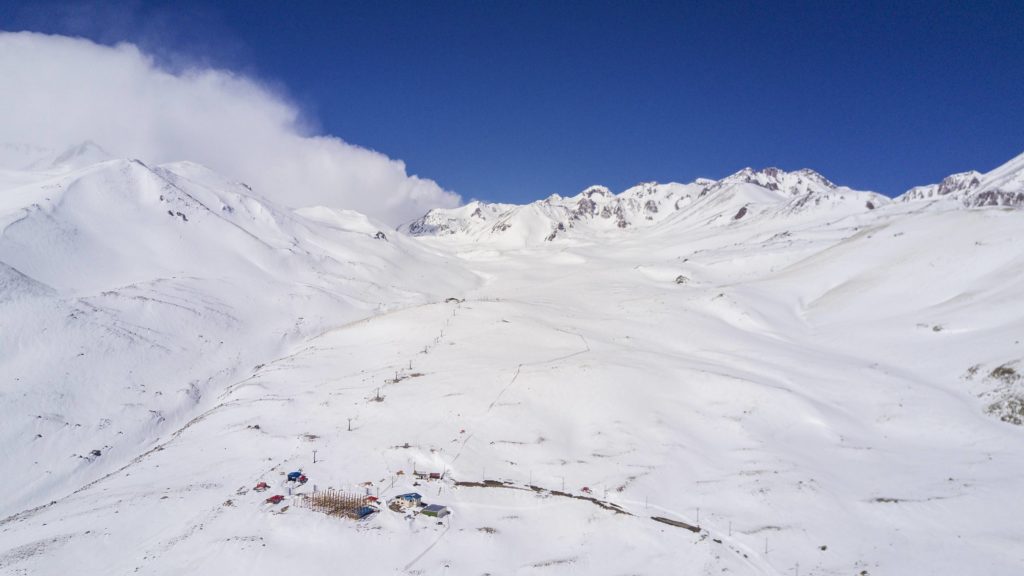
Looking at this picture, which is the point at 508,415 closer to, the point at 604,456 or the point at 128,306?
the point at 604,456

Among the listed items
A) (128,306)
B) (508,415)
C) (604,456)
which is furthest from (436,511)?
(128,306)

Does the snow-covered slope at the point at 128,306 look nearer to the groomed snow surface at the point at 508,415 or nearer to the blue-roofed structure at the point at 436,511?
the groomed snow surface at the point at 508,415

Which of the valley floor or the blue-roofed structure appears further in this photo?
the blue-roofed structure

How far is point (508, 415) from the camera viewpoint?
32.7m

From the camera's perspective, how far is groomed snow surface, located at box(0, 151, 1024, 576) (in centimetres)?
1961

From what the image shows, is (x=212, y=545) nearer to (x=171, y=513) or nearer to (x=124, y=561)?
(x=124, y=561)

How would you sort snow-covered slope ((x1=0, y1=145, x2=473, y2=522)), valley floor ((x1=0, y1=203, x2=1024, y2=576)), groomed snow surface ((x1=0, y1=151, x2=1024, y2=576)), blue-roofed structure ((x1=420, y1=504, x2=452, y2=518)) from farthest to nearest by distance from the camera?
snow-covered slope ((x1=0, y1=145, x2=473, y2=522)) < blue-roofed structure ((x1=420, y1=504, x2=452, y2=518)) < groomed snow surface ((x1=0, y1=151, x2=1024, y2=576)) < valley floor ((x1=0, y1=203, x2=1024, y2=576))

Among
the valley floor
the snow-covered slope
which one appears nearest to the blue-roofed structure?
the valley floor

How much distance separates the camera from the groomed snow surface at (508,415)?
19609 mm

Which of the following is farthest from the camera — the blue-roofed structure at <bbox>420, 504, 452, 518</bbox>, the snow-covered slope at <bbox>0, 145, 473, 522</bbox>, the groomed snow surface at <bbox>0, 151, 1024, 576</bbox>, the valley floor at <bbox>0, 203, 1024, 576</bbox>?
the snow-covered slope at <bbox>0, 145, 473, 522</bbox>

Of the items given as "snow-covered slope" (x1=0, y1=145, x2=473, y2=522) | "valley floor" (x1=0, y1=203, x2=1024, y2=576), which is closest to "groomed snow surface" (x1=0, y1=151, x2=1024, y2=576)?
"valley floor" (x1=0, y1=203, x2=1024, y2=576)

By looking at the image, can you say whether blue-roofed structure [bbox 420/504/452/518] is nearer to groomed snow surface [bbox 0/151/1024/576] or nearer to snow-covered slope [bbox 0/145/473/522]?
groomed snow surface [bbox 0/151/1024/576]

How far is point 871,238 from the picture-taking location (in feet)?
271

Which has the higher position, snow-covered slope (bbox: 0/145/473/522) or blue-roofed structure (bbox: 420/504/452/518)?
snow-covered slope (bbox: 0/145/473/522)
